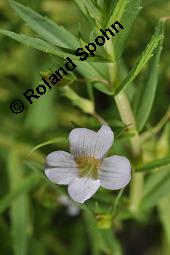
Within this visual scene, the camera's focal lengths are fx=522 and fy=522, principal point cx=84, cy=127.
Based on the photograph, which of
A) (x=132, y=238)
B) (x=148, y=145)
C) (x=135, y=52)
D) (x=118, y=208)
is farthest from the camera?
(x=132, y=238)

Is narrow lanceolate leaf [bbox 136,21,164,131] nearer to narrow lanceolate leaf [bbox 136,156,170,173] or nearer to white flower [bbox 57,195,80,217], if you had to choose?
narrow lanceolate leaf [bbox 136,156,170,173]

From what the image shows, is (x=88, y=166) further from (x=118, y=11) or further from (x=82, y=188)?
(x=118, y=11)

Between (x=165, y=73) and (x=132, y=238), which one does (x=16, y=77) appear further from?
(x=132, y=238)

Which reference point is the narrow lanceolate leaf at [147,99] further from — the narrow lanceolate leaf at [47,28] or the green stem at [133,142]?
the narrow lanceolate leaf at [47,28]

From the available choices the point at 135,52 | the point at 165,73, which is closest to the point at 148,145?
the point at 165,73

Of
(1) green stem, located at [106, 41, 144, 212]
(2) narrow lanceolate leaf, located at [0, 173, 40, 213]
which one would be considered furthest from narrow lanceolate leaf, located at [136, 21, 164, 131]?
(2) narrow lanceolate leaf, located at [0, 173, 40, 213]
